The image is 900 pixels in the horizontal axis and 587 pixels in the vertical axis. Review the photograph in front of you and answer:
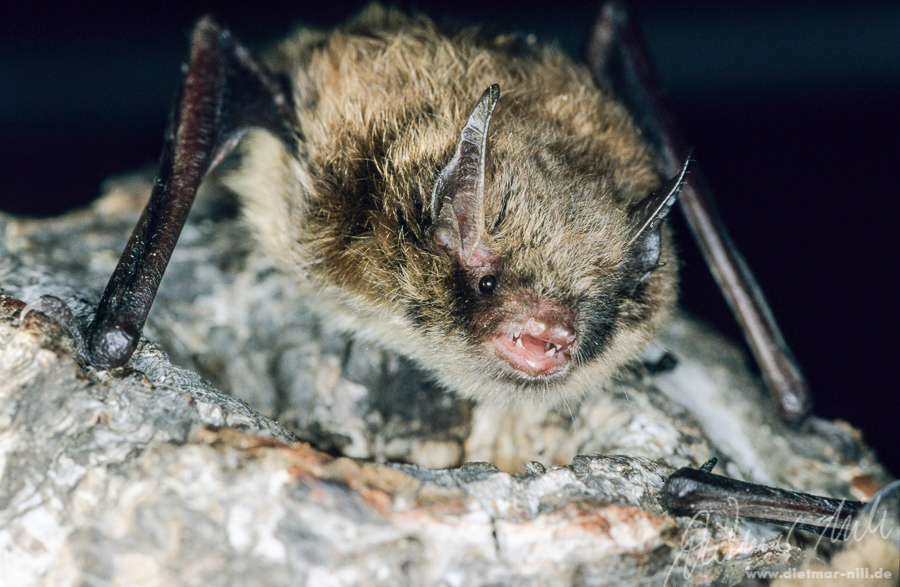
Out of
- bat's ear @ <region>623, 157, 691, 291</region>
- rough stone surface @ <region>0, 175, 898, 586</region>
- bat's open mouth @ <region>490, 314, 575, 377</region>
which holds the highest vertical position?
bat's ear @ <region>623, 157, 691, 291</region>

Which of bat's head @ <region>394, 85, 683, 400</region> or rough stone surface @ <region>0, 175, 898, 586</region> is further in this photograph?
bat's head @ <region>394, 85, 683, 400</region>

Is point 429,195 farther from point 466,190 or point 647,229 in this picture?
point 647,229

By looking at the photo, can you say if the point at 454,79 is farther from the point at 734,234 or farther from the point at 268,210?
the point at 734,234

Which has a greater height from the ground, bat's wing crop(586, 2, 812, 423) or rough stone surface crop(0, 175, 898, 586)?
bat's wing crop(586, 2, 812, 423)

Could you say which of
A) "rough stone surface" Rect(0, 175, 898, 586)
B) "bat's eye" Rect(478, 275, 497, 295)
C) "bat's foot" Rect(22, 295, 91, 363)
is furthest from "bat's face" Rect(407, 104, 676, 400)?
"bat's foot" Rect(22, 295, 91, 363)

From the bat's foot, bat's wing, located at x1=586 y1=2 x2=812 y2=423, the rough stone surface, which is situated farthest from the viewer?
bat's wing, located at x1=586 y1=2 x2=812 y2=423

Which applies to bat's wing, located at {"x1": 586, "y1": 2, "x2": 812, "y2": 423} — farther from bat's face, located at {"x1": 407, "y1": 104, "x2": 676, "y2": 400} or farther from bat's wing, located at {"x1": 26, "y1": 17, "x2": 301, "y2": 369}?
bat's wing, located at {"x1": 26, "y1": 17, "x2": 301, "y2": 369}

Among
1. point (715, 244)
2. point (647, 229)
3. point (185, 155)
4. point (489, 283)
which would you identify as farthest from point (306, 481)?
point (715, 244)
